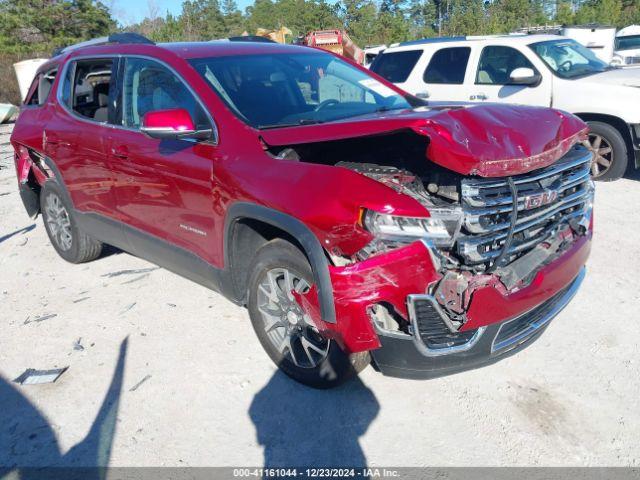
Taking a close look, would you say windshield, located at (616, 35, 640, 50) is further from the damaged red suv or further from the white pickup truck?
the damaged red suv

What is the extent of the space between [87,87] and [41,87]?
0.81 meters

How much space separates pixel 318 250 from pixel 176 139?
4.61 ft

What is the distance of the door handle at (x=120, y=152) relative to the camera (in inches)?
162

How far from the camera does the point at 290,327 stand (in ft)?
10.8

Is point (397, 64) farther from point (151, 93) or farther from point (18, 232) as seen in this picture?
point (18, 232)

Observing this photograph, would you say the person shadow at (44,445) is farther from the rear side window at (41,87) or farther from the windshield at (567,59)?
the windshield at (567,59)

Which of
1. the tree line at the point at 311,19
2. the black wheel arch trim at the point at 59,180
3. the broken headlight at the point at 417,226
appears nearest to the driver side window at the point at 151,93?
the black wheel arch trim at the point at 59,180

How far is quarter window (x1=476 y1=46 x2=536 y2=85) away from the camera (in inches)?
306

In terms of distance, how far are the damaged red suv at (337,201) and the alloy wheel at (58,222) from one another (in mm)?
908

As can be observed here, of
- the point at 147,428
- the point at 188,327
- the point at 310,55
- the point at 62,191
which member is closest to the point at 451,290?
the point at 147,428

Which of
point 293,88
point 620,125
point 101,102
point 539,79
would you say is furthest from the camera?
point 539,79

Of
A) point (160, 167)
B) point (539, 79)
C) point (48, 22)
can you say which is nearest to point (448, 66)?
point (539, 79)

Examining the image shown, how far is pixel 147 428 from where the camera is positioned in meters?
3.10

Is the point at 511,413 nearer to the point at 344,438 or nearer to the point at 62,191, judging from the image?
the point at 344,438
